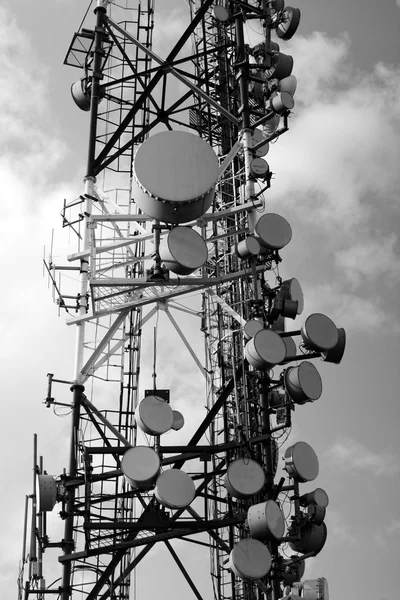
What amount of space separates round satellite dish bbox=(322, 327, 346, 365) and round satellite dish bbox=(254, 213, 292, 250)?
290cm

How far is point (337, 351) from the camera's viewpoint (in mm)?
22156

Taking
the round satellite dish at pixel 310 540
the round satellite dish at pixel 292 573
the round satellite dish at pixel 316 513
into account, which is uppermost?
the round satellite dish at pixel 316 513

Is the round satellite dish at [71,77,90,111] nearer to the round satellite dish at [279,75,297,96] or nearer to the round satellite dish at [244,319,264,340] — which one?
the round satellite dish at [279,75,297,96]

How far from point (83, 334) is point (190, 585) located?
281 inches

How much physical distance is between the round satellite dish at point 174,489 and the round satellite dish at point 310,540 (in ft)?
8.73

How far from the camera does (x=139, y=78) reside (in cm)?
2706

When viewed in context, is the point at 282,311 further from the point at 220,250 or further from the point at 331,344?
the point at 220,250

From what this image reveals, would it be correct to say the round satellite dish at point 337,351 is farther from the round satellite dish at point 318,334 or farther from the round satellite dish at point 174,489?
the round satellite dish at point 174,489

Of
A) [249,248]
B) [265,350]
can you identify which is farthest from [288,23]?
[265,350]

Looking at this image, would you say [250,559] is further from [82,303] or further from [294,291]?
[82,303]

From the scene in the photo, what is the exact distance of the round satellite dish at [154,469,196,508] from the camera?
20.7m

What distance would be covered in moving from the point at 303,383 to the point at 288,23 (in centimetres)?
1213

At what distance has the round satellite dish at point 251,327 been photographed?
22375 millimetres

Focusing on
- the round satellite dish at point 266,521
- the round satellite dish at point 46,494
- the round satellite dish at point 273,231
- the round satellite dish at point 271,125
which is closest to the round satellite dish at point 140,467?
the round satellite dish at point 266,521
